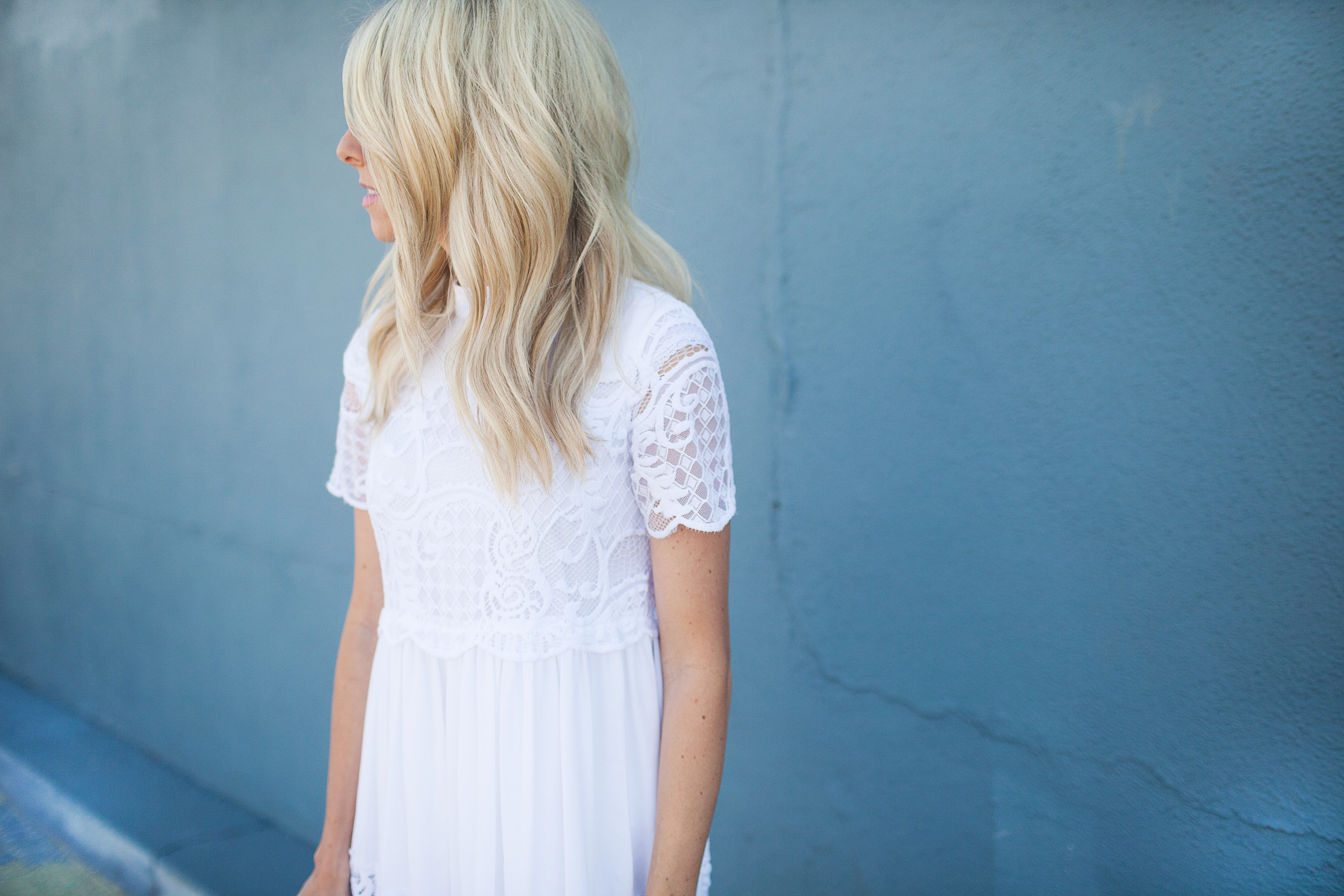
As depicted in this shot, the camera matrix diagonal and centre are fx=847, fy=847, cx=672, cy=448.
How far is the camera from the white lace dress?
106 cm

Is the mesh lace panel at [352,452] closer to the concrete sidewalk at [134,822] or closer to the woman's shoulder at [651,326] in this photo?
the woman's shoulder at [651,326]

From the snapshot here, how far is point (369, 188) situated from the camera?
4.00ft

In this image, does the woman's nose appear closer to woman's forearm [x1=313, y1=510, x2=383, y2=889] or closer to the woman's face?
the woman's face

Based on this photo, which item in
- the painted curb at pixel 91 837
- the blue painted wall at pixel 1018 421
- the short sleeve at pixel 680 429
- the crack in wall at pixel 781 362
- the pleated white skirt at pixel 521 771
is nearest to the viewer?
the short sleeve at pixel 680 429

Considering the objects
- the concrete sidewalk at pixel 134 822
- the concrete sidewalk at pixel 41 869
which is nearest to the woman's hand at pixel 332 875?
the concrete sidewalk at pixel 134 822

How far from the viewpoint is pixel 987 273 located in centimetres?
153

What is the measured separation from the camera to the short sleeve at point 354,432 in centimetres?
131

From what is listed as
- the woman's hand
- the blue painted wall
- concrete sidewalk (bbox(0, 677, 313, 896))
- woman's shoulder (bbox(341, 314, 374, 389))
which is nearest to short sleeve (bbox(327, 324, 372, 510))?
woman's shoulder (bbox(341, 314, 374, 389))

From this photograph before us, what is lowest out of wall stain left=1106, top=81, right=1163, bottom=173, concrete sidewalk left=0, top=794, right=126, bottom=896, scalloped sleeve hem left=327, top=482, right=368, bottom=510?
concrete sidewalk left=0, top=794, right=126, bottom=896

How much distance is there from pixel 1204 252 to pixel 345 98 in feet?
4.22

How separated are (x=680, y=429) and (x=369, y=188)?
60 centimetres

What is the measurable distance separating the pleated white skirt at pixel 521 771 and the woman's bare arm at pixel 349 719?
0.14 metres

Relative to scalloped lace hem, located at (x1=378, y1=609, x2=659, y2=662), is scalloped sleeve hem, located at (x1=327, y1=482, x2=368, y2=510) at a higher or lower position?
higher

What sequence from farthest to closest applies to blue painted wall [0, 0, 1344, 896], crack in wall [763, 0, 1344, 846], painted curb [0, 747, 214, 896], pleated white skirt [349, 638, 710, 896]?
painted curb [0, 747, 214, 896], crack in wall [763, 0, 1344, 846], blue painted wall [0, 0, 1344, 896], pleated white skirt [349, 638, 710, 896]
